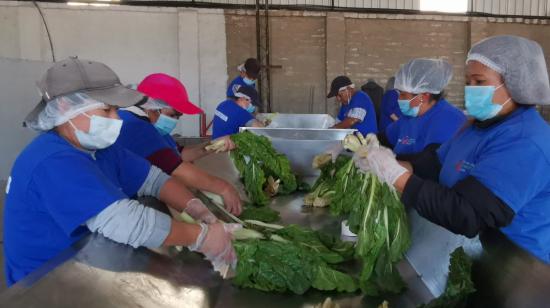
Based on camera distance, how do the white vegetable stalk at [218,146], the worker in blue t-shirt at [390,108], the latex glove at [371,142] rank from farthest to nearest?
the worker in blue t-shirt at [390,108] < the white vegetable stalk at [218,146] < the latex glove at [371,142]

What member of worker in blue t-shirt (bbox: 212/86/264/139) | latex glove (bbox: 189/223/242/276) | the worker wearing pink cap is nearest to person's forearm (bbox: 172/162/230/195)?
the worker wearing pink cap

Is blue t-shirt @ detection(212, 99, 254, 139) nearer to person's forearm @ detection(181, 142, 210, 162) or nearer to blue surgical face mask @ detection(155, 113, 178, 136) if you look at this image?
Result: person's forearm @ detection(181, 142, 210, 162)

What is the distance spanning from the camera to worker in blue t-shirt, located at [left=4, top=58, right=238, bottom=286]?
64.4 inches

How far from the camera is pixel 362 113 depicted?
19.0ft

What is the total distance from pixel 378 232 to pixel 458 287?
462 millimetres

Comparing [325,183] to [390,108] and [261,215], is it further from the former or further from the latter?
[390,108]

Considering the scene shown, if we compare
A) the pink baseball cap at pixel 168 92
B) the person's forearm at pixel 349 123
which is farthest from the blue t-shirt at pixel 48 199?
the person's forearm at pixel 349 123

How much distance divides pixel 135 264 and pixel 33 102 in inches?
263

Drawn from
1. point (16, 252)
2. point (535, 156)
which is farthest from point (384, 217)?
point (16, 252)

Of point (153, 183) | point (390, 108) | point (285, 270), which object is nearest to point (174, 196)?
point (153, 183)

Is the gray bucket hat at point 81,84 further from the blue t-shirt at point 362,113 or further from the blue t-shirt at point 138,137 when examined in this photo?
the blue t-shirt at point 362,113

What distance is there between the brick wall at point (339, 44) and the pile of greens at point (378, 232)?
28.8 ft

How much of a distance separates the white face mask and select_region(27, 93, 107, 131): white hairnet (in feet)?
0.13

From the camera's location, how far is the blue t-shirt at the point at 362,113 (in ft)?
19.0
